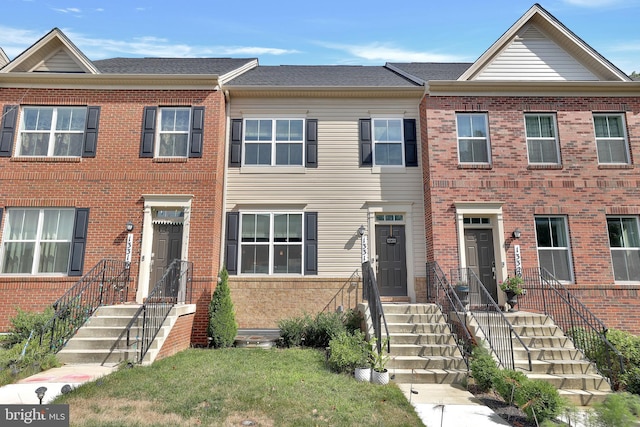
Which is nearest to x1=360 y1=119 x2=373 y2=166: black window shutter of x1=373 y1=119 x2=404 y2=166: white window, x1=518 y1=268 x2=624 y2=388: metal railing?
x1=373 y1=119 x2=404 y2=166: white window

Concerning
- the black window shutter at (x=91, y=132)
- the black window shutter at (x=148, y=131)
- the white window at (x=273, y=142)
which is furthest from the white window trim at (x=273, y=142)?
the black window shutter at (x=91, y=132)

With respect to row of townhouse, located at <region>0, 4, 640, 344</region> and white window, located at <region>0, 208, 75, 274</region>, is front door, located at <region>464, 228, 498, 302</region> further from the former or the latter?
white window, located at <region>0, 208, 75, 274</region>

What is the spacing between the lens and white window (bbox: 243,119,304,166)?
1110 cm

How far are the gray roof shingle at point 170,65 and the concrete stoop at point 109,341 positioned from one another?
7106mm

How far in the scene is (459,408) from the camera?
17.8ft

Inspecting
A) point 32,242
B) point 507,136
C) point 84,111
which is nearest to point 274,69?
point 84,111

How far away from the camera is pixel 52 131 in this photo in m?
10.4

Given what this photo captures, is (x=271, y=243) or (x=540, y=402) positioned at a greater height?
(x=271, y=243)

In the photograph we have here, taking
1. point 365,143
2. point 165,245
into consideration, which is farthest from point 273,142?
point 165,245

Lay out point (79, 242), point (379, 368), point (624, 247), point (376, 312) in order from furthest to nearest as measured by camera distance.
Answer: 1. point (624, 247)
2. point (79, 242)
3. point (376, 312)
4. point (379, 368)

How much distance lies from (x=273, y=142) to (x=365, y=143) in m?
2.73

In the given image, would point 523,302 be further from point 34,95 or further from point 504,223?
point 34,95

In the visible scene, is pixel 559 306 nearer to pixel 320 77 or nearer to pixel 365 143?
pixel 365 143

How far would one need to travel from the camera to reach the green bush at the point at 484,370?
614 cm
